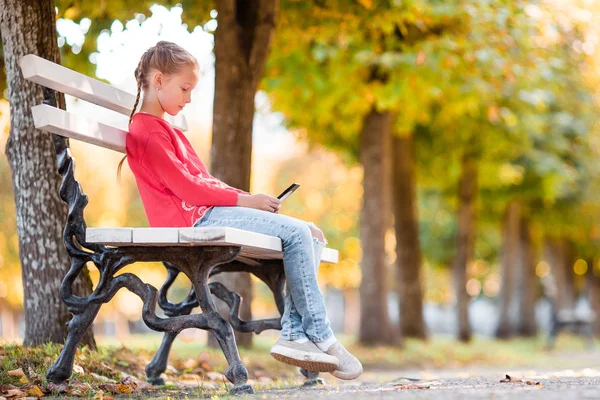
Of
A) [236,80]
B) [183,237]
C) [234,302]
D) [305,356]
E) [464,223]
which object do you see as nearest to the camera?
[183,237]

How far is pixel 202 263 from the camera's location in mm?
4582

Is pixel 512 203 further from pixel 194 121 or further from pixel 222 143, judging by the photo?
pixel 194 121

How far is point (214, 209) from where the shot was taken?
15.4ft

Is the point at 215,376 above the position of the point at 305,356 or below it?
below

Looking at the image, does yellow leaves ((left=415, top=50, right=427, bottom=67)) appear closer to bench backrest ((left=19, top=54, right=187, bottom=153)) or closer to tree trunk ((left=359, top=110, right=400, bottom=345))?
tree trunk ((left=359, top=110, right=400, bottom=345))

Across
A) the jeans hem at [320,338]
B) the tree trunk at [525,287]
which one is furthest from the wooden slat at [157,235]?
the tree trunk at [525,287]

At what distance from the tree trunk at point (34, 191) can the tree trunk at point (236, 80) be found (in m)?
Result: 2.93

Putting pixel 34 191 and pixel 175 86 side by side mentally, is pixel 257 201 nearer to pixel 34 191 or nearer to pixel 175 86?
pixel 175 86

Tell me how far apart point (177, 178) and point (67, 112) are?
715 millimetres

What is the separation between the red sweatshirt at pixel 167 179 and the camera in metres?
4.61

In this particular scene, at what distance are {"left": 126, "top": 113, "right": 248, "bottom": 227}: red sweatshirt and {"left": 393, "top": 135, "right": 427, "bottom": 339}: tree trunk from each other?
11.2 metres

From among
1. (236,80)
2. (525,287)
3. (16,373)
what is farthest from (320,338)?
(525,287)

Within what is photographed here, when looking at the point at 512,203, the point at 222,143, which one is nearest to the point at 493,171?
the point at 512,203

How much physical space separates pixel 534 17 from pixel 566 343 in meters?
11.3
